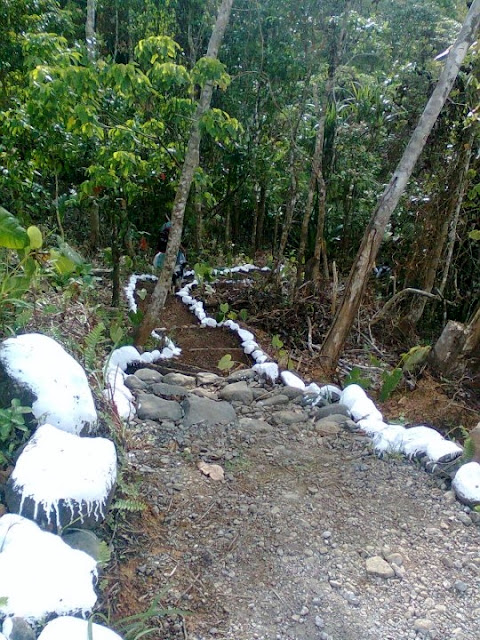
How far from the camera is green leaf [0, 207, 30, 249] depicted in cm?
228

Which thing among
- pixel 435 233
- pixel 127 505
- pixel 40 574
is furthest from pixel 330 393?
pixel 435 233

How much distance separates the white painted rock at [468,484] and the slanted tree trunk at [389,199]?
192cm

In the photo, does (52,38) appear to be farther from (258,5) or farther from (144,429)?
(144,429)

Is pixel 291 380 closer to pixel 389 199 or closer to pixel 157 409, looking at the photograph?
pixel 157 409

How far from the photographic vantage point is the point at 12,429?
1984mm

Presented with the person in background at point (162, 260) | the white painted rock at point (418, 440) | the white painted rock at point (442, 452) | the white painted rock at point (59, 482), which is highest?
the white painted rock at point (59, 482)

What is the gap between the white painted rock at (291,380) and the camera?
12.9 ft

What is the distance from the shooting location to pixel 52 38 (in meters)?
4.17

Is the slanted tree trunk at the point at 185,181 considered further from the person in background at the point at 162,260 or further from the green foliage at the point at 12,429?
the person in background at the point at 162,260

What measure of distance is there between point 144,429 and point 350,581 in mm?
1337

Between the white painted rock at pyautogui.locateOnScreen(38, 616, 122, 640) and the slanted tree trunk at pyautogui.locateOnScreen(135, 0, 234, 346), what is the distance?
10.1 ft

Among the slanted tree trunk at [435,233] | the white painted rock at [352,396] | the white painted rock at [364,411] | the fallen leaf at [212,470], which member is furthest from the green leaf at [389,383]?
the slanted tree trunk at [435,233]

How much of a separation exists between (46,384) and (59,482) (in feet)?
1.50

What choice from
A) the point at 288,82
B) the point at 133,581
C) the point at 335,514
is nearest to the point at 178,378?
the point at 335,514
